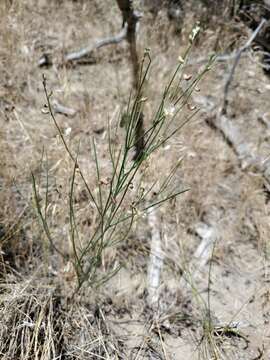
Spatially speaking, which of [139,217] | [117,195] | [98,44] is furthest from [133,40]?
[139,217]

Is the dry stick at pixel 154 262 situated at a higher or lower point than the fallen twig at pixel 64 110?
lower

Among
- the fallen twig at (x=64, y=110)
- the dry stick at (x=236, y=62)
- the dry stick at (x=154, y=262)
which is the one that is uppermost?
the dry stick at (x=236, y=62)

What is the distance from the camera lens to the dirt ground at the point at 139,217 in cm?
173

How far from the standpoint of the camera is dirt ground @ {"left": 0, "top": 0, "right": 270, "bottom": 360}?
1.73 meters

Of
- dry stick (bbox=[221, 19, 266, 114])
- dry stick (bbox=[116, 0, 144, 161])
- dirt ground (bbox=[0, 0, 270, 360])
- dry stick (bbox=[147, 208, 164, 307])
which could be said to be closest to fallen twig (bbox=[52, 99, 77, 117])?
dirt ground (bbox=[0, 0, 270, 360])

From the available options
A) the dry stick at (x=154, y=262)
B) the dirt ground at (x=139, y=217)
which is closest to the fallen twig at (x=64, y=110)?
the dirt ground at (x=139, y=217)

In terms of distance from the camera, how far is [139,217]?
1862 mm

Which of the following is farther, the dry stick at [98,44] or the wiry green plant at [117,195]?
the dry stick at [98,44]

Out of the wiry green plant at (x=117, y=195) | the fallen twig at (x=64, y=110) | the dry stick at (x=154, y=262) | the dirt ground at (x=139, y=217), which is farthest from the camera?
the fallen twig at (x=64, y=110)

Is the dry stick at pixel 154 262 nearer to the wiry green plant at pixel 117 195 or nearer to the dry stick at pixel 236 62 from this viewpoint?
the wiry green plant at pixel 117 195

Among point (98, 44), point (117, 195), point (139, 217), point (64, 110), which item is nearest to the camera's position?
point (139, 217)

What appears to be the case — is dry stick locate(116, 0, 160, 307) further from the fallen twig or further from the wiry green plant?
the fallen twig

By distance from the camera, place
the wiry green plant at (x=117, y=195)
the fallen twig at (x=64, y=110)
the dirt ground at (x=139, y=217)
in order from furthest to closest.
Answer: the fallen twig at (x=64, y=110), the dirt ground at (x=139, y=217), the wiry green plant at (x=117, y=195)

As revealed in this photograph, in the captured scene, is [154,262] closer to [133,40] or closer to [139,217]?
[139,217]
